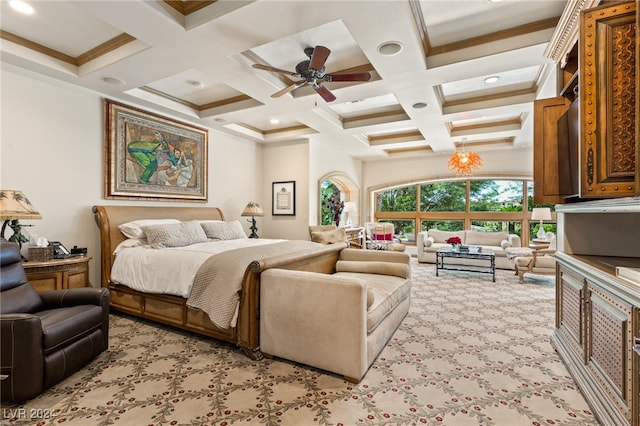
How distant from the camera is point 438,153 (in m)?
8.09

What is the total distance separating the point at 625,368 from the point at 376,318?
4.79ft

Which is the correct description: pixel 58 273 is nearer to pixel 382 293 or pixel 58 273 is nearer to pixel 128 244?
pixel 128 244

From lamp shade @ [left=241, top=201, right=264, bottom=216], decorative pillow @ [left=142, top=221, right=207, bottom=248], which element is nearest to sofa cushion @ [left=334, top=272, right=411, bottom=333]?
decorative pillow @ [left=142, top=221, right=207, bottom=248]

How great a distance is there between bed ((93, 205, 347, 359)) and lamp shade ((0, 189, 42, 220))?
975 mm

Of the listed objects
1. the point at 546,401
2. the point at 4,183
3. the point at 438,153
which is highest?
the point at 438,153

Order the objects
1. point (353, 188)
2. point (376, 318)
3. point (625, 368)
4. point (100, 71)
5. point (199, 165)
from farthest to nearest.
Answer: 1. point (353, 188)
2. point (199, 165)
3. point (100, 71)
4. point (376, 318)
5. point (625, 368)

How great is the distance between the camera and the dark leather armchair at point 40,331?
1.95 m

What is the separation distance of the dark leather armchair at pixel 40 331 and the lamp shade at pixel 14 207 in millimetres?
418

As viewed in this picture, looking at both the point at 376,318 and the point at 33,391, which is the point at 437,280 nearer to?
the point at 376,318

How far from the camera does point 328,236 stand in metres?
5.99

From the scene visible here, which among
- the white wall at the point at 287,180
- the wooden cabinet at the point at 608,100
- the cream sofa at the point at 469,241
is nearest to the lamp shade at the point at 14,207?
the white wall at the point at 287,180

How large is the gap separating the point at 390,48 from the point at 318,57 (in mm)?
756

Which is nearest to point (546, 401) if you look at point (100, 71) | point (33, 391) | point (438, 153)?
point (33, 391)

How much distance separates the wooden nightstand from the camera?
9.89ft
